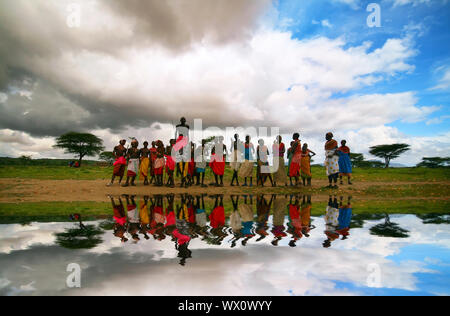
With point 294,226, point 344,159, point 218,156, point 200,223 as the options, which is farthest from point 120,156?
point 344,159

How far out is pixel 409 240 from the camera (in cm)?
416

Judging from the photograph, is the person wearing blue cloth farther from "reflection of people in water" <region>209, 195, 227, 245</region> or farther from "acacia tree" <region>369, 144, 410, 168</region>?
"acacia tree" <region>369, 144, 410, 168</region>

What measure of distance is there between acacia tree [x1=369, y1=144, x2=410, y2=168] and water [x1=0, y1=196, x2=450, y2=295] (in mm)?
60824

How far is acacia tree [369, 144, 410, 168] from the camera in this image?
181 ft

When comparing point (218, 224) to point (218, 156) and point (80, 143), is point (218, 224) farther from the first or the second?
point (80, 143)

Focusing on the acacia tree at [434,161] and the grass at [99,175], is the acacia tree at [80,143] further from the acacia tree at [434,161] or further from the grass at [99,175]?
the acacia tree at [434,161]

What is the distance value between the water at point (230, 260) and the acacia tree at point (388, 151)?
60.8m

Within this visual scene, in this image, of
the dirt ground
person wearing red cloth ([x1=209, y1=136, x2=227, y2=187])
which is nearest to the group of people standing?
person wearing red cloth ([x1=209, y1=136, x2=227, y2=187])

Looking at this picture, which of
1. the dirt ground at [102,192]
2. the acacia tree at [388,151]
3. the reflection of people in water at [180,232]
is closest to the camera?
the reflection of people in water at [180,232]

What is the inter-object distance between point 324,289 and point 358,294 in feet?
1.00

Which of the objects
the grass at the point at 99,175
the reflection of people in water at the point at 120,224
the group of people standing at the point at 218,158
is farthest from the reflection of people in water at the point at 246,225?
the grass at the point at 99,175

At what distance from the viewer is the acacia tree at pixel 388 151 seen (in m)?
55.1
